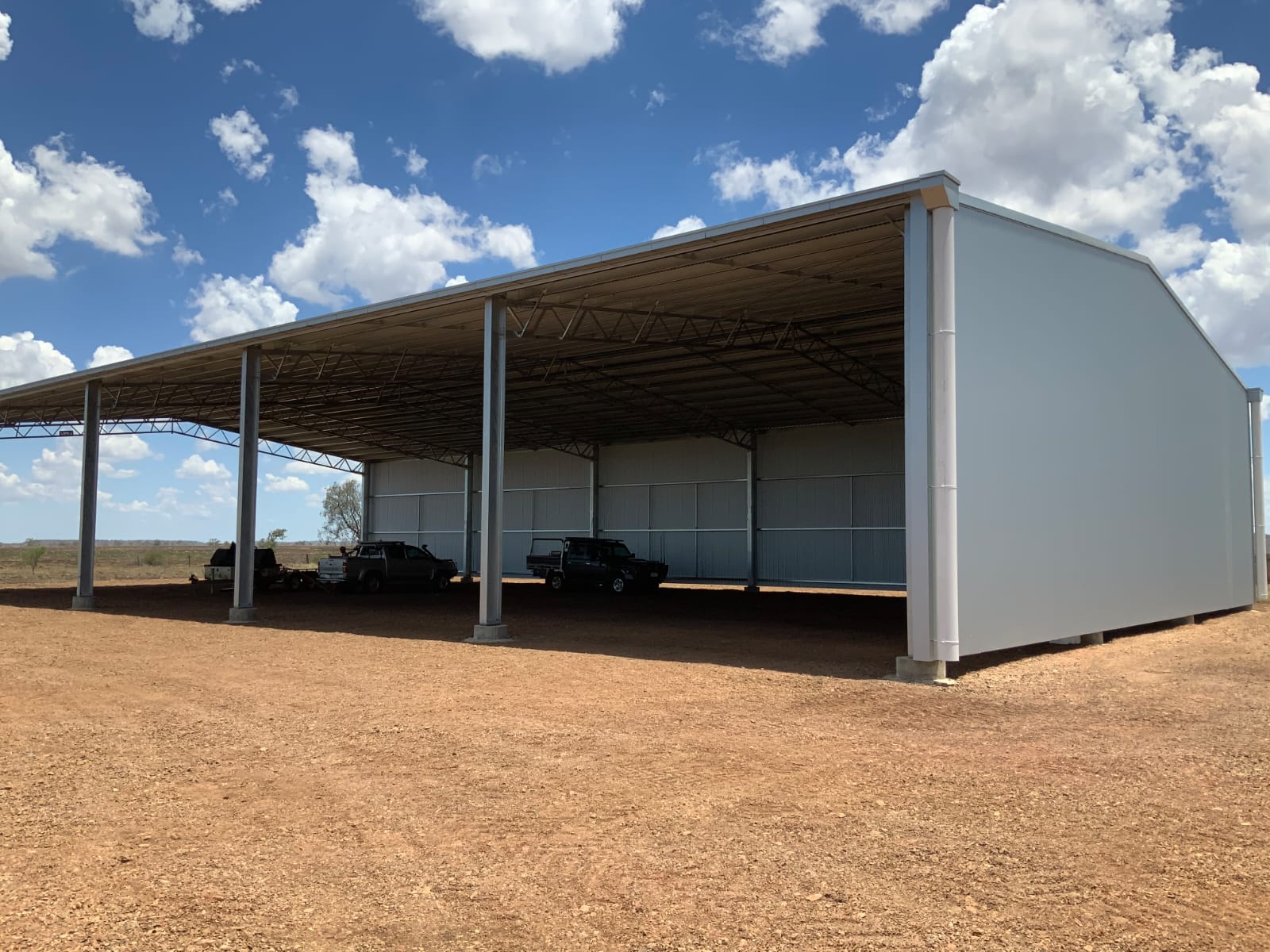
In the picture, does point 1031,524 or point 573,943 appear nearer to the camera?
point 573,943

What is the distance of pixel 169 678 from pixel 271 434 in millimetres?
27729

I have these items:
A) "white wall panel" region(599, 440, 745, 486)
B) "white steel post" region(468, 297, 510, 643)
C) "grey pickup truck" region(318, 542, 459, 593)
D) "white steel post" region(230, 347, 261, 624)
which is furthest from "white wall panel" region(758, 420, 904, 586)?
"white steel post" region(230, 347, 261, 624)

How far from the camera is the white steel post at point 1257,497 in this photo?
75.0 ft

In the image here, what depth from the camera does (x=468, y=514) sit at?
4072 centimetres

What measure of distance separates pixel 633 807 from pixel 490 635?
951cm

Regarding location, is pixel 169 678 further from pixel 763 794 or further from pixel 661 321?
pixel 661 321

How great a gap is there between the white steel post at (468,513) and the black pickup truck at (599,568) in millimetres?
9169

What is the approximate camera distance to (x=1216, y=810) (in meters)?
5.79

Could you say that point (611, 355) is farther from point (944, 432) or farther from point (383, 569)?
point (944, 432)

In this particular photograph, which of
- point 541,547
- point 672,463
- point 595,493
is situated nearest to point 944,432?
point 672,463

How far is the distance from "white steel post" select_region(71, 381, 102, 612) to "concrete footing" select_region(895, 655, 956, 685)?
19.4 metres

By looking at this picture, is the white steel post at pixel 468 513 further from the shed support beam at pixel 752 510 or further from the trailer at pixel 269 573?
the shed support beam at pixel 752 510

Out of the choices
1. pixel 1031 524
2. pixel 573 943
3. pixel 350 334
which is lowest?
pixel 573 943

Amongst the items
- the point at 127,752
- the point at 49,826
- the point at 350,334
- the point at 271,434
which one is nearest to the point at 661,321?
the point at 350,334
